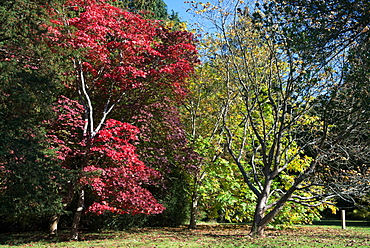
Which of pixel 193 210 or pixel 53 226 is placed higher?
pixel 193 210

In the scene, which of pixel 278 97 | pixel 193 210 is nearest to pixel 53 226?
pixel 193 210

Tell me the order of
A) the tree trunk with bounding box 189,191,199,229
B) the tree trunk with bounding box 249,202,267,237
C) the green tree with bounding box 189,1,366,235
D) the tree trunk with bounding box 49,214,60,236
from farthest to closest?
1. the tree trunk with bounding box 189,191,199,229
2. the tree trunk with bounding box 49,214,60,236
3. the tree trunk with bounding box 249,202,267,237
4. the green tree with bounding box 189,1,366,235

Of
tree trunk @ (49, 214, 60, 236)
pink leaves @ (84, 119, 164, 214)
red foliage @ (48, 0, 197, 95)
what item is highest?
red foliage @ (48, 0, 197, 95)

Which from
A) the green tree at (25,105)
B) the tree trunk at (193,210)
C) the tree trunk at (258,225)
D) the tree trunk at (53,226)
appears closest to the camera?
the green tree at (25,105)

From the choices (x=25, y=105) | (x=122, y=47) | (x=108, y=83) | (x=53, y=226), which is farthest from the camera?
(x=108, y=83)

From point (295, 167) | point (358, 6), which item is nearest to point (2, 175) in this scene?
point (358, 6)

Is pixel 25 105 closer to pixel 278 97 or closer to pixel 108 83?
pixel 108 83

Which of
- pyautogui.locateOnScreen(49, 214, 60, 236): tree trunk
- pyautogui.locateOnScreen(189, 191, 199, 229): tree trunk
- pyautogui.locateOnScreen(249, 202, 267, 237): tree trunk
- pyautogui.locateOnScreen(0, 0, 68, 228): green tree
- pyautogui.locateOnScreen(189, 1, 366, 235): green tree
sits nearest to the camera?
pyautogui.locateOnScreen(0, 0, 68, 228): green tree

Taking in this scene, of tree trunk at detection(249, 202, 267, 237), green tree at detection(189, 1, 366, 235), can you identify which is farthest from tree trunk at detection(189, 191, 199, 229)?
tree trunk at detection(249, 202, 267, 237)

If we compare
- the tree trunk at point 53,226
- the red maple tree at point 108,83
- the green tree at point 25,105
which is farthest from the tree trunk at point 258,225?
the tree trunk at point 53,226

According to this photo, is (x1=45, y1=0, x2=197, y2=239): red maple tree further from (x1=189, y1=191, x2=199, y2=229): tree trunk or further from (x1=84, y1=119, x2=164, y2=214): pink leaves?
(x1=189, y1=191, x2=199, y2=229): tree trunk

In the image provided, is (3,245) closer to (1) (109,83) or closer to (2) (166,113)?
(1) (109,83)

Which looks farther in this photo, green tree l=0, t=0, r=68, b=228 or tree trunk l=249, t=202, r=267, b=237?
tree trunk l=249, t=202, r=267, b=237

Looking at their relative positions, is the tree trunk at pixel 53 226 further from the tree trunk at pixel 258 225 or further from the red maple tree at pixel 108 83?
the tree trunk at pixel 258 225
